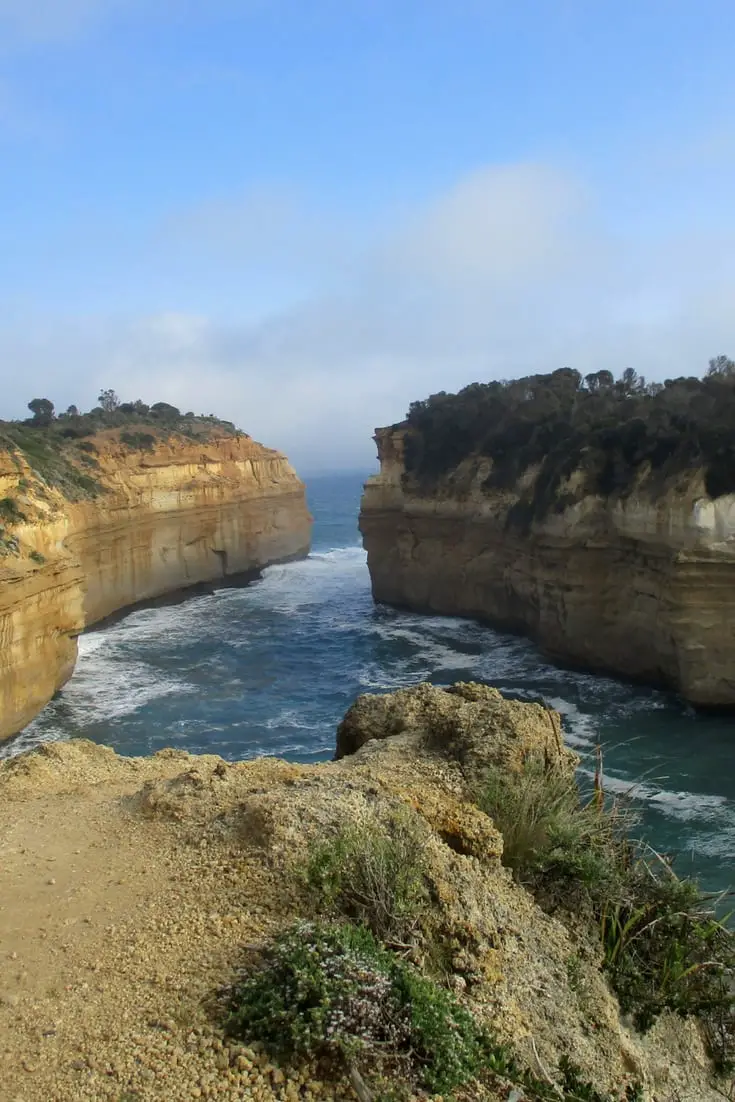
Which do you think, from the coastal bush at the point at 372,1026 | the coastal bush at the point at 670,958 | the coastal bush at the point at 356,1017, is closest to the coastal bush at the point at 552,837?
the coastal bush at the point at 670,958

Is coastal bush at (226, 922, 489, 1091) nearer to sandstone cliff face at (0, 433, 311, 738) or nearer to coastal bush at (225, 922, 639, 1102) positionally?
coastal bush at (225, 922, 639, 1102)

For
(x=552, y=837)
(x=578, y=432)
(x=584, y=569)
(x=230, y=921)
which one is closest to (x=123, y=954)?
(x=230, y=921)

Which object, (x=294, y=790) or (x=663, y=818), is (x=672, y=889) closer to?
(x=294, y=790)

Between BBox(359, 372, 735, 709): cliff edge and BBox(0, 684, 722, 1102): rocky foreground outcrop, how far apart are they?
1119 centimetres

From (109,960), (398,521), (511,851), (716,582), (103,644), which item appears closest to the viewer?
(109,960)

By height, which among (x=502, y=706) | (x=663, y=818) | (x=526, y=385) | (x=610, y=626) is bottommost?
(x=663, y=818)

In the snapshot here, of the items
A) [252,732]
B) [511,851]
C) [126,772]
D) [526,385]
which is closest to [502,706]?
[511,851]

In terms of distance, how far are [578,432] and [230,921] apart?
21395 millimetres

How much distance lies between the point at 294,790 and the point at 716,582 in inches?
536

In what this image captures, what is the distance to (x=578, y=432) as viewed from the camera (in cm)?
2464

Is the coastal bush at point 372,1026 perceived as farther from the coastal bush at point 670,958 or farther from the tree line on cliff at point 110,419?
the tree line on cliff at point 110,419

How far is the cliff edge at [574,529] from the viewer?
18016 mm

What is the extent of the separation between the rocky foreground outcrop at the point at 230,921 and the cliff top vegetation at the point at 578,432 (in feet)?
44.2

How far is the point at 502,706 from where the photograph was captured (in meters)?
8.35
